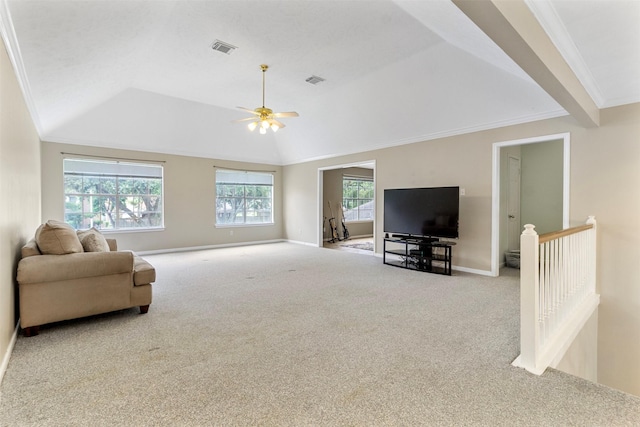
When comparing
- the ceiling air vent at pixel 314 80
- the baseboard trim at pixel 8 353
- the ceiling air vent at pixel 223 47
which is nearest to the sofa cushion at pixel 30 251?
the baseboard trim at pixel 8 353

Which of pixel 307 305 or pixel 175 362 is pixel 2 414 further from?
pixel 307 305

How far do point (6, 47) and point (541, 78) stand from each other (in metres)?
4.23

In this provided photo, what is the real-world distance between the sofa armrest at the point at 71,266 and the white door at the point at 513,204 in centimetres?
650

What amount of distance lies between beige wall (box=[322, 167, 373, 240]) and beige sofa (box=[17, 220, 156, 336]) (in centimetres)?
679

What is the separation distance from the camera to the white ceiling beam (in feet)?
5.30

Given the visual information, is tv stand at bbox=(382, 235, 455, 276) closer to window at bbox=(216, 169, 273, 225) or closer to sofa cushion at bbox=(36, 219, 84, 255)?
window at bbox=(216, 169, 273, 225)

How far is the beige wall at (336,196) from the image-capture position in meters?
10.0

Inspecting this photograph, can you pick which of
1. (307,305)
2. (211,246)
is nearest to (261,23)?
(307,305)

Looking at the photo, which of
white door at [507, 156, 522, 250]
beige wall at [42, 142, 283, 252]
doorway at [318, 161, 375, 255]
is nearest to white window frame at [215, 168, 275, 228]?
beige wall at [42, 142, 283, 252]

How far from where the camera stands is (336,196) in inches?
412

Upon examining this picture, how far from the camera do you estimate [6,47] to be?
2346 mm

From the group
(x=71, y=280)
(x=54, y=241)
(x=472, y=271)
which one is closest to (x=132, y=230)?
(x=54, y=241)

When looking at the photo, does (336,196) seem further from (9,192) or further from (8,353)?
(8,353)

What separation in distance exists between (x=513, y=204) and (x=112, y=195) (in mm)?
8555
